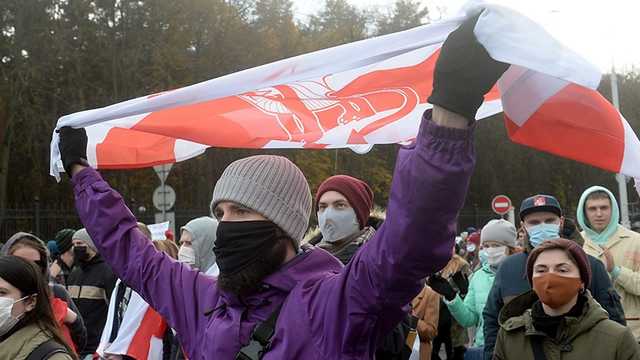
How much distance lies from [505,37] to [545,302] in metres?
2.66

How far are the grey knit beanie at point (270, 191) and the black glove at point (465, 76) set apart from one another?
0.88 m

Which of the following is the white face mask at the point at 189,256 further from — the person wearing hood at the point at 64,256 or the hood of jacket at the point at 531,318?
the person wearing hood at the point at 64,256

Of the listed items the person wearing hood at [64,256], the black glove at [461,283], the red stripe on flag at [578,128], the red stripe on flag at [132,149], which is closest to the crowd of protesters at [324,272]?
the red stripe on flag at [578,128]

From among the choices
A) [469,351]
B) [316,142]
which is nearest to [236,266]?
[316,142]

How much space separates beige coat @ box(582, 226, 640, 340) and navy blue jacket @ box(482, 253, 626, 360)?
3.39ft

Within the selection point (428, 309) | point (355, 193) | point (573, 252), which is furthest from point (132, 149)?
point (428, 309)

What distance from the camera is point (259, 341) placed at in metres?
2.31

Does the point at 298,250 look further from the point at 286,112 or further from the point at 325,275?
the point at 286,112

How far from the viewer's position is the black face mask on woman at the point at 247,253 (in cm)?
246

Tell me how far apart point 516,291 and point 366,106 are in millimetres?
2099

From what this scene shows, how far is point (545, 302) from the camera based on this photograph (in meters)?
4.15

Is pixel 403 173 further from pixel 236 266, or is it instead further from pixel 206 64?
pixel 206 64

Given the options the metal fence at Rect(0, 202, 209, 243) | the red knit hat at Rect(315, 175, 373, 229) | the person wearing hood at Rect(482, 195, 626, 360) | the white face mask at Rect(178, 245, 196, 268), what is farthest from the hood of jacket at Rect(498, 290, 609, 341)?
the metal fence at Rect(0, 202, 209, 243)

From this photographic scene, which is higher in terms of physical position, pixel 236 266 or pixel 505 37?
pixel 505 37
